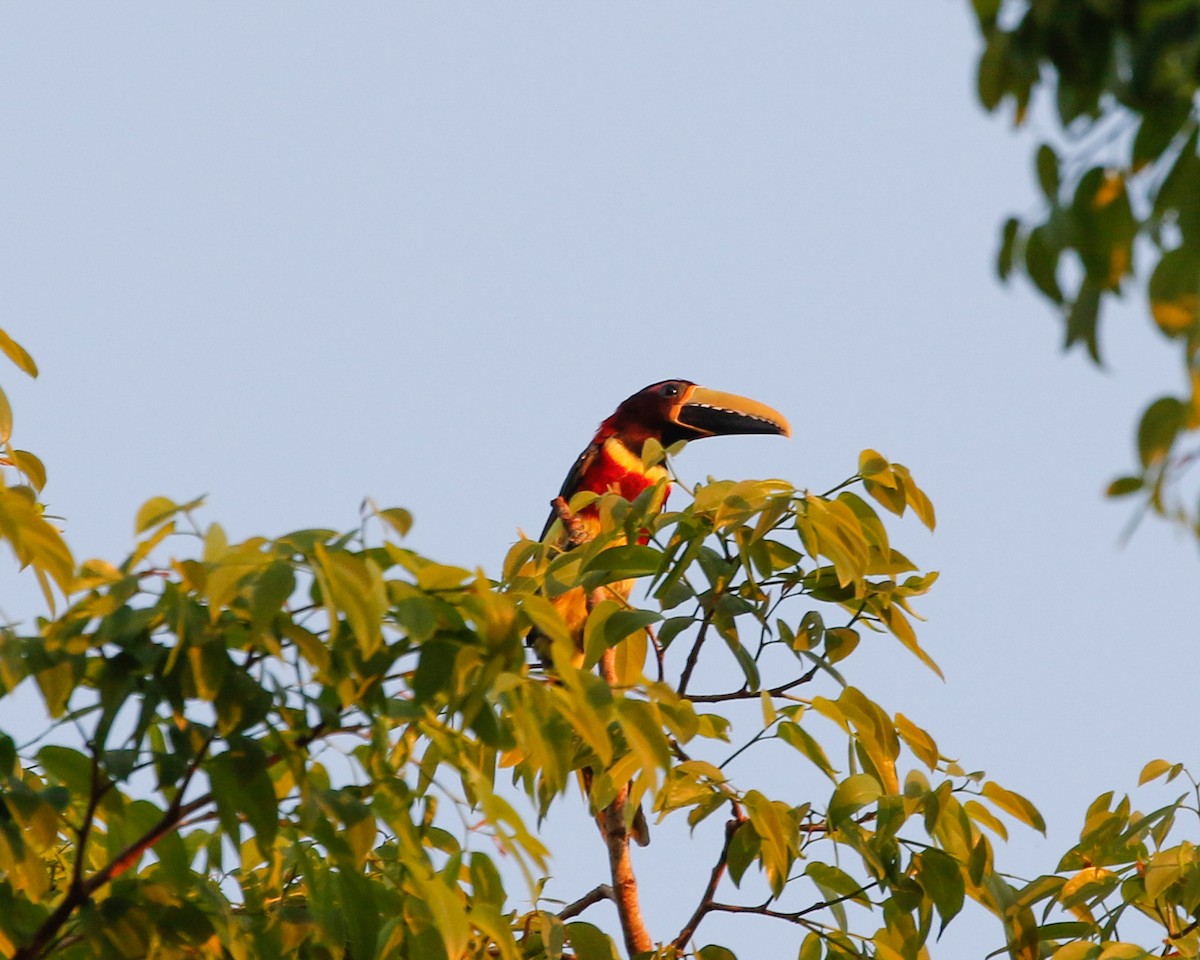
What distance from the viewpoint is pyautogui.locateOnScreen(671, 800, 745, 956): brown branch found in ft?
8.11

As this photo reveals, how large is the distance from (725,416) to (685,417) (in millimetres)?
159

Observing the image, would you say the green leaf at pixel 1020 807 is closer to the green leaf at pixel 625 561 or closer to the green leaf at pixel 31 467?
the green leaf at pixel 625 561

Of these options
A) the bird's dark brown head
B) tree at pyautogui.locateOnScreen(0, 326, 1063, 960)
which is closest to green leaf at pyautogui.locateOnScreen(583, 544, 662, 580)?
tree at pyautogui.locateOnScreen(0, 326, 1063, 960)

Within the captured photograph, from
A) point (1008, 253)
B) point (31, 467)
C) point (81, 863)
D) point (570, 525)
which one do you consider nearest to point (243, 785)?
point (81, 863)

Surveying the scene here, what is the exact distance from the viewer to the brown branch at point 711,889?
2.47m

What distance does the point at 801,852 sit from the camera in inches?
94.3

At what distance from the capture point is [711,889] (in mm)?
2533

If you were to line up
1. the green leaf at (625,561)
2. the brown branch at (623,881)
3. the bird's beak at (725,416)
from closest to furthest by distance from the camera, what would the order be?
1. the green leaf at (625,561)
2. the brown branch at (623,881)
3. the bird's beak at (725,416)

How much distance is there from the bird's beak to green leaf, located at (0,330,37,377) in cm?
403

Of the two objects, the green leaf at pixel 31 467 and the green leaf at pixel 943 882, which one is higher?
the green leaf at pixel 31 467

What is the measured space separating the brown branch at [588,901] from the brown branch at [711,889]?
1.06 feet

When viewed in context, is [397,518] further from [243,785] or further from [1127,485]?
[1127,485]

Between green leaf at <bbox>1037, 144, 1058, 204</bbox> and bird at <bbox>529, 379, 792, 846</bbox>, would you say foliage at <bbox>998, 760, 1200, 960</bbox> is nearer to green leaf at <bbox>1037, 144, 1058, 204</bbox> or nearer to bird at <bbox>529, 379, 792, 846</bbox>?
green leaf at <bbox>1037, 144, 1058, 204</bbox>

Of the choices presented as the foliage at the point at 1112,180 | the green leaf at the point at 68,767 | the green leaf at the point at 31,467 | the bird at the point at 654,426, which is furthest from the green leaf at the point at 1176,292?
the bird at the point at 654,426
